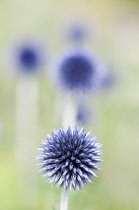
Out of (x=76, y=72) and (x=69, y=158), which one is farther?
(x=76, y=72)

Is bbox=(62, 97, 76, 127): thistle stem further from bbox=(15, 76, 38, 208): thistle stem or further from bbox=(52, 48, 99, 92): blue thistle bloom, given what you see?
bbox=(15, 76, 38, 208): thistle stem

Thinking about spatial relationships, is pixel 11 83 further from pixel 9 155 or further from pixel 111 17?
pixel 111 17

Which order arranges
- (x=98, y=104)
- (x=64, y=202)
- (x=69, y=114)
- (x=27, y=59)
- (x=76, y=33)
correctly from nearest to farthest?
(x=64, y=202), (x=69, y=114), (x=27, y=59), (x=76, y=33), (x=98, y=104)

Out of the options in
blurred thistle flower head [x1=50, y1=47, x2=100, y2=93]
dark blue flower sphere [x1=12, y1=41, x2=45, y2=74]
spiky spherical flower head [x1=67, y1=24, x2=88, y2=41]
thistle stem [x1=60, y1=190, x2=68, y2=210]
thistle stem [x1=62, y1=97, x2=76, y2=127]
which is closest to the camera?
thistle stem [x1=60, y1=190, x2=68, y2=210]

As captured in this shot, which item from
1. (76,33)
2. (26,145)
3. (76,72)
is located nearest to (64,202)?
(76,72)

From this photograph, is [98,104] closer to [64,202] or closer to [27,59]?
[27,59]

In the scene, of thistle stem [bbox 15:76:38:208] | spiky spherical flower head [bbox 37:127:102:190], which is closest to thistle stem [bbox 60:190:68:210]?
spiky spherical flower head [bbox 37:127:102:190]

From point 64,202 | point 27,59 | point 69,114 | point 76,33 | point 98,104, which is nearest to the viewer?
point 64,202
